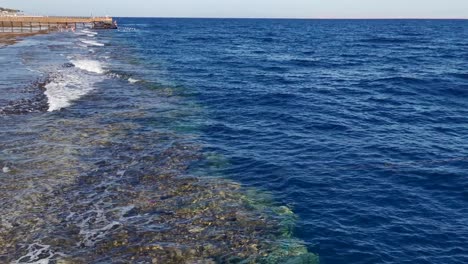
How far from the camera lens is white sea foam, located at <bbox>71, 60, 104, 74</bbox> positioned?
51.3 m

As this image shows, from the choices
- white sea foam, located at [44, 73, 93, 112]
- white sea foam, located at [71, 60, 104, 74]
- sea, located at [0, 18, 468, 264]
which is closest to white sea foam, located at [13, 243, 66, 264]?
sea, located at [0, 18, 468, 264]

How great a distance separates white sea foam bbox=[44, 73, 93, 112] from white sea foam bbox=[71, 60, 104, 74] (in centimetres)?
427

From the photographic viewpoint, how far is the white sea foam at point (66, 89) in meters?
33.0

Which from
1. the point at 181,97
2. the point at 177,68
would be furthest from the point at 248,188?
the point at 177,68

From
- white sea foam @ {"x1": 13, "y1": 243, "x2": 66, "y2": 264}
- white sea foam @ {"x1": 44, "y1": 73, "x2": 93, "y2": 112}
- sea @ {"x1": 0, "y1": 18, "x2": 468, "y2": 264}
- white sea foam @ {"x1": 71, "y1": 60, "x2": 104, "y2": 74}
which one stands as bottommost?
white sea foam @ {"x1": 13, "y1": 243, "x2": 66, "y2": 264}

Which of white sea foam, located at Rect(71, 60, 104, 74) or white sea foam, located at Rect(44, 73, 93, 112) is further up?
white sea foam, located at Rect(71, 60, 104, 74)

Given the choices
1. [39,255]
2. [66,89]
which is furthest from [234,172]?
[66,89]

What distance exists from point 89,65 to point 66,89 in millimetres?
17491

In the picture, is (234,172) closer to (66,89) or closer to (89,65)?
(66,89)

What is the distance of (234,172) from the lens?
2036cm

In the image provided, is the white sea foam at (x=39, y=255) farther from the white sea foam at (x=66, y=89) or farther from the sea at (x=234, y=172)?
the white sea foam at (x=66, y=89)

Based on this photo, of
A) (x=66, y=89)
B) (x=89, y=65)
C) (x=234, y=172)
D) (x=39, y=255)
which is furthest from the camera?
(x=89, y=65)

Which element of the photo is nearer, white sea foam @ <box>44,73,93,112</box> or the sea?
the sea

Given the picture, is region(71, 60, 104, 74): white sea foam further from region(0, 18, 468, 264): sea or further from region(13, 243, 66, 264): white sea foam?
region(13, 243, 66, 264): white sea foam
